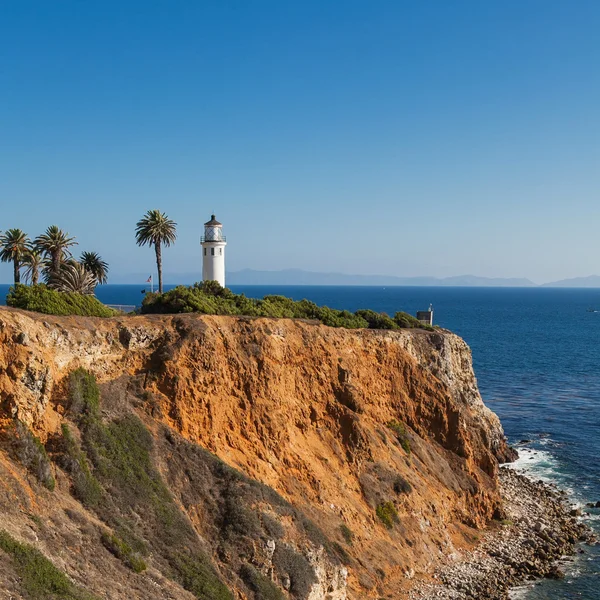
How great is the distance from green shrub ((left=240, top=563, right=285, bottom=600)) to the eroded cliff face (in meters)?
0.58

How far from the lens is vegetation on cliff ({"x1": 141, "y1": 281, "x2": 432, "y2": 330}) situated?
124ft

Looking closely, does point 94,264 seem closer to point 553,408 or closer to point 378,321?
point 378,321

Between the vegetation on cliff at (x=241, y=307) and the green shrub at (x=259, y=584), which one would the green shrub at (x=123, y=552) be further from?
the vegetation on cliff at (x=241, y=307)

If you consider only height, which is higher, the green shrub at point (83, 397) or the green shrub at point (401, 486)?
the green shrub at point (83, 397)

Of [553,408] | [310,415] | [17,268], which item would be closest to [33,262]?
[17,268]

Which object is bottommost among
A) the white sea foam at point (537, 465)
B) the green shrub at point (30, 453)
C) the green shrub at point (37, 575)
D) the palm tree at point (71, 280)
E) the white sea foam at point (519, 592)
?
the white sea foam at point (519, 592)

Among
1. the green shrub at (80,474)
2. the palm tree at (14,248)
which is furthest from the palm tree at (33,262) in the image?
the green shrub at (80,474)

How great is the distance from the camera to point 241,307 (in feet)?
131

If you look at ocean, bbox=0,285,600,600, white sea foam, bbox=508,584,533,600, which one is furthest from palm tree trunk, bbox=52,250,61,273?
ocean, bbox=0,285,600,600

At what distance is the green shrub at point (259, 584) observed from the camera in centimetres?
2634

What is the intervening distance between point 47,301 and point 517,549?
33.6 metres

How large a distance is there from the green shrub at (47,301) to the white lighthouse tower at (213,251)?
17589 millimetres

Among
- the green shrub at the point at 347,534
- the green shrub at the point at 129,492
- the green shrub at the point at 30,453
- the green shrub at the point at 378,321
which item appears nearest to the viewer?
the green shrub at the point at 30,453

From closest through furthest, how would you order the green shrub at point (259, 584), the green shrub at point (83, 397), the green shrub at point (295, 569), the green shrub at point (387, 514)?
1. the green shrub at point (259, 584)
2. the green shrub at point (83, 397)
3. the green shrub at point (295, 569)
4. the green shrub at point (387, 514)
